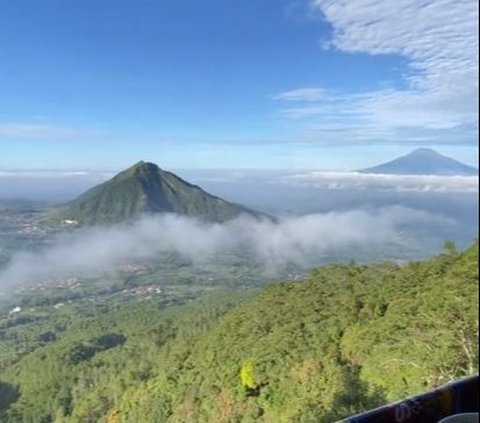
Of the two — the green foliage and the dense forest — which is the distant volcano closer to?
the dense forest

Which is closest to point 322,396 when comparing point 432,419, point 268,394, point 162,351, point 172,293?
point 268,394

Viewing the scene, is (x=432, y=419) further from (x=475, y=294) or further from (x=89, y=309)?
(x=89, y=309)

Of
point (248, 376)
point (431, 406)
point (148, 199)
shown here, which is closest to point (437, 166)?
point (431, 406)

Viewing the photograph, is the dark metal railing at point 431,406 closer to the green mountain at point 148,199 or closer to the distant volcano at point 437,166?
the distant volcano at point 437,166

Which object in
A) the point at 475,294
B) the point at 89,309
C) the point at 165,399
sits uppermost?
the point at 475,294

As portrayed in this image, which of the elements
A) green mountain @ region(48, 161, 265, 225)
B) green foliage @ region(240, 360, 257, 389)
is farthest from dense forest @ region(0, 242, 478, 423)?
green mountain @ region(48, 161, 265, 225)

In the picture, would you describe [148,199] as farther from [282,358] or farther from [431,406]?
[431,406]

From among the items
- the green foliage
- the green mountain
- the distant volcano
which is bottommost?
the green foliage
